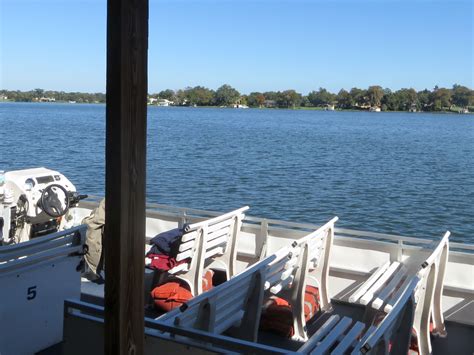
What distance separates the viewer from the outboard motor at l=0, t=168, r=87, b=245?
5945 millimetres

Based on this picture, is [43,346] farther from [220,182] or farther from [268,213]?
[220,182]

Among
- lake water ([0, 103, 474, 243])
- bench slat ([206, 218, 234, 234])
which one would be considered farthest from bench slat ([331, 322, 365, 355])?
lake water ([0, 103, 474, 243])

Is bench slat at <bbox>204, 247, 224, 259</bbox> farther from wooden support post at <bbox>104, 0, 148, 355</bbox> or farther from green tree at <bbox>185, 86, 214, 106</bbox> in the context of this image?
green tree at <bbox>185, 86, 214, 106</bbox>

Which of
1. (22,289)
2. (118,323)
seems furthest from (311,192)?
(118,323)

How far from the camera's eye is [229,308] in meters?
3.51

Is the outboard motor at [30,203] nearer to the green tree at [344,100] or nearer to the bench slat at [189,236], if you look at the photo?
the bench slat at [189,236]

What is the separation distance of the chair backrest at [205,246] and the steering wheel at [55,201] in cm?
172

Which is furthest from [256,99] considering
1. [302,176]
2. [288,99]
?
[302,176]

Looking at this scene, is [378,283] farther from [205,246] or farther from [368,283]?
[205,246]

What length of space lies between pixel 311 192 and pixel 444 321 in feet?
53.9

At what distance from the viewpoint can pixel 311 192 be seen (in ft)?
69.7

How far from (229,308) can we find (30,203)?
3336 mm

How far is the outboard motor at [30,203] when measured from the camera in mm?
5945

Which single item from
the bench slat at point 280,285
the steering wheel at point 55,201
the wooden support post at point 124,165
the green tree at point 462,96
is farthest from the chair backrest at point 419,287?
the green tree at point 462,96
